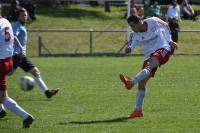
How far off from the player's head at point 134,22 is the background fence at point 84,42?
1749cm

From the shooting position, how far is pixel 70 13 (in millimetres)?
39188

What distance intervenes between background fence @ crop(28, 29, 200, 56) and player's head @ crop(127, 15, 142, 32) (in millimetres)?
17486

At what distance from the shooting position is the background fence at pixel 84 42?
30.6m

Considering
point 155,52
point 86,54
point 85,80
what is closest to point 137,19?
point 155,52

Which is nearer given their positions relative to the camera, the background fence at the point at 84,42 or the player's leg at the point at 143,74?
the player's leg at the point at 143,74

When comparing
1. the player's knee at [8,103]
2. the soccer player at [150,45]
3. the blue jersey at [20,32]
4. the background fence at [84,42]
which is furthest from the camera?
the background fence at [84,42]

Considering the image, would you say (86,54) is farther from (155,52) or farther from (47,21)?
(155,52)

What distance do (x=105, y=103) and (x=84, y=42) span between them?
17.5 m

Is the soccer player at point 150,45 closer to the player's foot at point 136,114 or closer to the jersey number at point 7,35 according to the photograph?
the player's foot at point 136,114

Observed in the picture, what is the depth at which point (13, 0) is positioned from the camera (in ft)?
122

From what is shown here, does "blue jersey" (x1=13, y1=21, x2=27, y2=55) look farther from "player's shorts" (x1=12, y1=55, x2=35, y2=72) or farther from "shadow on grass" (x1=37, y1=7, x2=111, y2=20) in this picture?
"shadow on grass" (x1=37, y1=7, x2=111, y2=20)

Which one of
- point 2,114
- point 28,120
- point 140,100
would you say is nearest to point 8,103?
point 28,120

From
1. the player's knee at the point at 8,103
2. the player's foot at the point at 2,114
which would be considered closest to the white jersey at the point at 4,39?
the player's knee at the point at 8,103

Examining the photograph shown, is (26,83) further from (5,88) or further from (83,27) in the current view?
(83,27)
